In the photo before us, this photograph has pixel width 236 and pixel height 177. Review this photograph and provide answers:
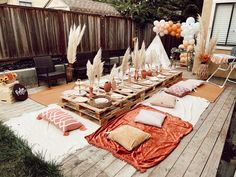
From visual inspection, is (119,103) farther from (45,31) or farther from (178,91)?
(45,31)

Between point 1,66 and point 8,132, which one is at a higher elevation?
point 1,66

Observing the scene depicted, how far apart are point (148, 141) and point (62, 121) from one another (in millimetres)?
1303

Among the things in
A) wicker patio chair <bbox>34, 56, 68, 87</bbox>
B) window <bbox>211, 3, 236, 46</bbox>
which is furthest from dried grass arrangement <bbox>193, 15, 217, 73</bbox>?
wicker patio chair <bbox>34, 56, 68, 87</bbox>

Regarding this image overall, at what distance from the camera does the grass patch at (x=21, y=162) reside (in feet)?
6.51

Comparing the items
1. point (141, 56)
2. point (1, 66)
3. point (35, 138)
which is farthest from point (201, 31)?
point (1, 66)

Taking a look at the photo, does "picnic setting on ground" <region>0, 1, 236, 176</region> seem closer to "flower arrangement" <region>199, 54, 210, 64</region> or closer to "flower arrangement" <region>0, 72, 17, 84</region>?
"flower arrangement" <region>0, 72, 17, 84</region>

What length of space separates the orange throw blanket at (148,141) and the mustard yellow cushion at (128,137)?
53 mm

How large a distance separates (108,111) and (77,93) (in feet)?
2.68

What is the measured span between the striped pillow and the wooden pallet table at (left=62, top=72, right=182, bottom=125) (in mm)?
329

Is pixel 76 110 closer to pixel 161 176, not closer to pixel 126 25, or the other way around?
pixel 161 176

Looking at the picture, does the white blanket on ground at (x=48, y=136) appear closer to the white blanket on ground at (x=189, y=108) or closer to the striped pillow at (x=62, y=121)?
→ the striped pillow at (x=62, y=121)

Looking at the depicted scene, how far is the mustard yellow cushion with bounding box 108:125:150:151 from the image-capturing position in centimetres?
234

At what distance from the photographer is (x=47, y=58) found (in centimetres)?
508

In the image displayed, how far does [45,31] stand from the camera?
5191mm
